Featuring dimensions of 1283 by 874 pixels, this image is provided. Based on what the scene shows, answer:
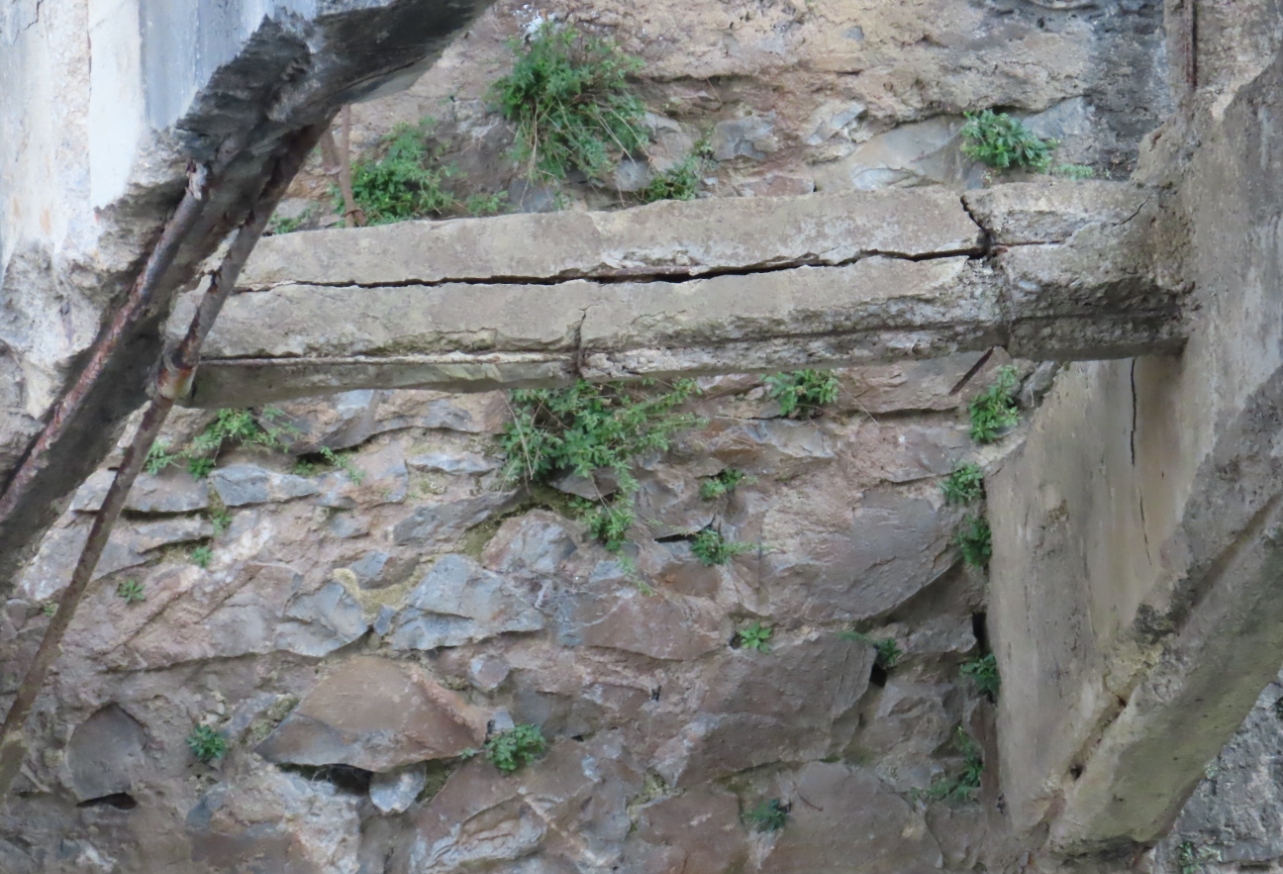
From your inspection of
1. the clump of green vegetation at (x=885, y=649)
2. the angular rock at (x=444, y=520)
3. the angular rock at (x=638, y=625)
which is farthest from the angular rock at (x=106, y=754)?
the clump of green vegetation at (x=885, y=649)

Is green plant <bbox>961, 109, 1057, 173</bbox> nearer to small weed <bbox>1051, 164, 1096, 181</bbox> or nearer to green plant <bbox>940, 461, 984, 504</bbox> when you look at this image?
small weed <bbox>1051, 164, 1096, 181</bbox>

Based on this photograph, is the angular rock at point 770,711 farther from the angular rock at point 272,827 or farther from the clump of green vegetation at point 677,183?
the clump of green vegetation at point 677,183

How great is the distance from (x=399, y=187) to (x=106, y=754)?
2090 mm

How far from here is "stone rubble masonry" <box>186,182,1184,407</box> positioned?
2.59 meters

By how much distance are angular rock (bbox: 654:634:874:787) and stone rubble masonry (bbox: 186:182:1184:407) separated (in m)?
1.72

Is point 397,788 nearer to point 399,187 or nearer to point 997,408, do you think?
point 399,187

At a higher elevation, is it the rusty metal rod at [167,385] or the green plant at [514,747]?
the rusty metal rod at [167,385]

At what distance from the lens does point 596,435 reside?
418 cm

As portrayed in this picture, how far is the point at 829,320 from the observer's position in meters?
2.61

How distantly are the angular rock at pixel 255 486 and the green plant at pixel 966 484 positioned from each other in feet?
7.01

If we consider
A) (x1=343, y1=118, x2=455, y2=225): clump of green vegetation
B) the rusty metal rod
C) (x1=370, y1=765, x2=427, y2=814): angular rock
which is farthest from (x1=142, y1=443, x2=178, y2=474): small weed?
(x1=370, y1=765, x2=427, y2=814): angular rock

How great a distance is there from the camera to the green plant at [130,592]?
398cm

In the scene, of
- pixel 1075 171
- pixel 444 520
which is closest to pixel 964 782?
pixel 444 520

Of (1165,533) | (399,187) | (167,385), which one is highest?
(167,385)
